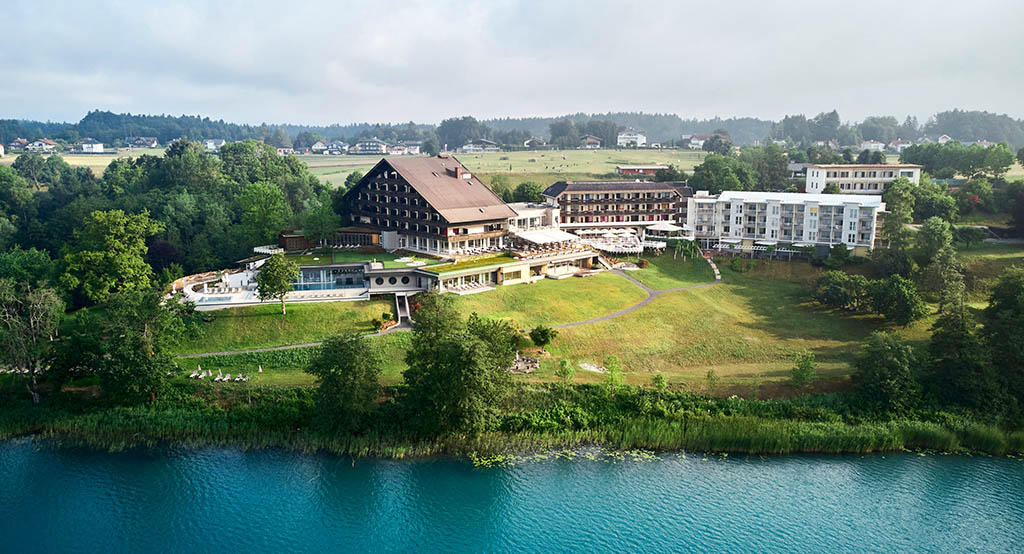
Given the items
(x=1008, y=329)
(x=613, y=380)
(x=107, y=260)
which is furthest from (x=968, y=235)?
(x=107, y=260)

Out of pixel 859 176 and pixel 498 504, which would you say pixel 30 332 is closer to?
pixel 498 504

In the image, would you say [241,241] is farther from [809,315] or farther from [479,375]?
[809,315]

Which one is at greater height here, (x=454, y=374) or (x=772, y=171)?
(x=772, y=171)

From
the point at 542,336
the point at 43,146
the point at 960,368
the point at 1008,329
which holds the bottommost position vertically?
the point at 960,368

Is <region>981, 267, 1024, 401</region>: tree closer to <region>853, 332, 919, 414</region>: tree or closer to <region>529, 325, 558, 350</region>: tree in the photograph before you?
<region>853, 332, 919, 414</region>: tree

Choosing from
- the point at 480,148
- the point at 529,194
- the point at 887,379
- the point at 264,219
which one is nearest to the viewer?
the point at 887,379

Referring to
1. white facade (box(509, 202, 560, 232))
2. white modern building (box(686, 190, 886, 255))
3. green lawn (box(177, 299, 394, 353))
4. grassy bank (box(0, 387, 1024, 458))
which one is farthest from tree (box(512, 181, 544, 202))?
grassy bank (box(0, 387, 1024, 458))
